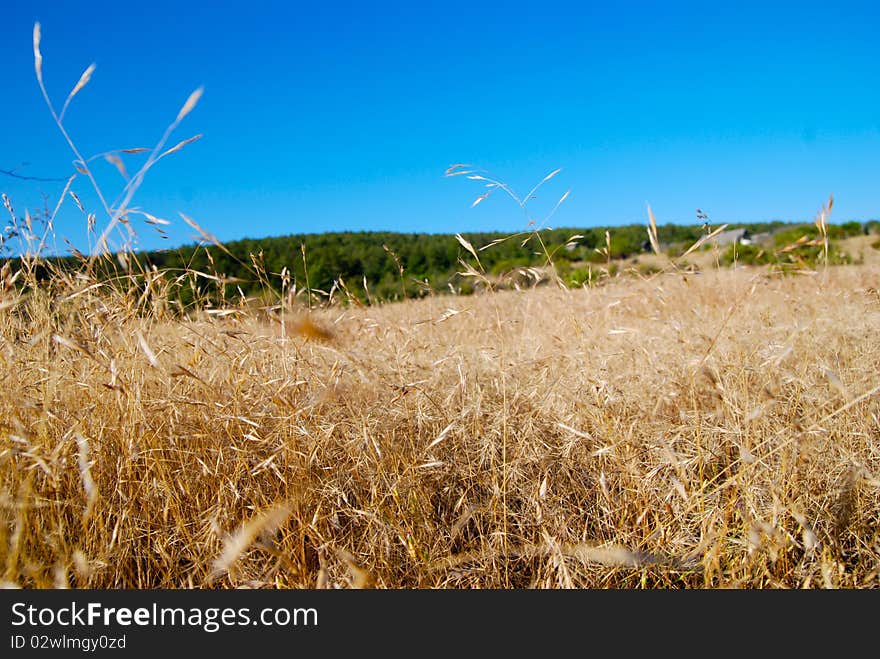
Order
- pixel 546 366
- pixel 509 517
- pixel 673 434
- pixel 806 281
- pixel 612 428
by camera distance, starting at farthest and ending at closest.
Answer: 1. pixel 806 281
2. pixel 546 366
3. pixel 673 434
4. pixel 612 428
5. pixel 509 517

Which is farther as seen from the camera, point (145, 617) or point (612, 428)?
point (612, 428)

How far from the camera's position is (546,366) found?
228cm

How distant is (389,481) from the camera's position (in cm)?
154

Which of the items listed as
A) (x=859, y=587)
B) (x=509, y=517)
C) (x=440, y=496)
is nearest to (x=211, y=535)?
(x=440, y=496)

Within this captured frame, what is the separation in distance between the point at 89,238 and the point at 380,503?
1.36m

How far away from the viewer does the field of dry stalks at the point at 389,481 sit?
1.26 metres

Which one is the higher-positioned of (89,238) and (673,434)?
(89,238)

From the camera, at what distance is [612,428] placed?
177 cm

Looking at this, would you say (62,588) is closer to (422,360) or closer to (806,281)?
(422,360)

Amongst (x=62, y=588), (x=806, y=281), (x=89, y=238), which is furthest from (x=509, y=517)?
(x=806, y=281)

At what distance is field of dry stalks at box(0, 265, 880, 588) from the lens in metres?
1.26

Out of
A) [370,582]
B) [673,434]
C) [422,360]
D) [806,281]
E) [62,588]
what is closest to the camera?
[62,588]

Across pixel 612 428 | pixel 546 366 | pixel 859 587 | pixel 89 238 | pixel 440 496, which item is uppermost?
pixel 89 238

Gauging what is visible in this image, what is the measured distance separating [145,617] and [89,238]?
130 centimetres
